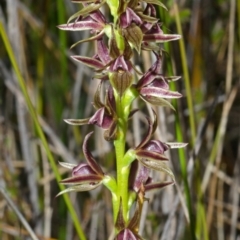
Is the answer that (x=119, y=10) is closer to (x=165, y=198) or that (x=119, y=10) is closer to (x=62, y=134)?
(x=165, y=198)

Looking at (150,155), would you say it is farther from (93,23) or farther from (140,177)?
(93,23)

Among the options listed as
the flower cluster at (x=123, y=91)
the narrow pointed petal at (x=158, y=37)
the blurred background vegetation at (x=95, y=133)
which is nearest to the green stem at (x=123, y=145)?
the flower cluster at (x=123, y=91)

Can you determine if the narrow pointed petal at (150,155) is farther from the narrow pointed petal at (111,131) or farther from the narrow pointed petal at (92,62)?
Answer: the narrow pointed petal at (92,62)

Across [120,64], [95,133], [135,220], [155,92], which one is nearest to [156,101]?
[155,92]

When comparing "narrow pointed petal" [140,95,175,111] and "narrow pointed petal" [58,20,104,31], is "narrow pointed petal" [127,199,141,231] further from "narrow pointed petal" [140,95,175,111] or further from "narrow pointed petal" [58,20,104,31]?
"narrow pointed petal" [58,20,104,31]

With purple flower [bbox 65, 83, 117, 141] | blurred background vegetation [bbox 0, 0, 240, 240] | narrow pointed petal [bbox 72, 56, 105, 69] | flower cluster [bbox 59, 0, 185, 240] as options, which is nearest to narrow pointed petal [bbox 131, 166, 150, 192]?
flower cluster [bbox 59, 0, 185, 240]

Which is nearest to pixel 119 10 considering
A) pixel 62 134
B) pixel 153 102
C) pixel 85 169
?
pixel 153 102

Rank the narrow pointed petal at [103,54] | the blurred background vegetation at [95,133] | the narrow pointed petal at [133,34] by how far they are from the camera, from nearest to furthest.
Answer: the narrow pointed petal at [133,34] < the narrow pointed petal at [103,54] < the blurred background vegetation at [95,133]

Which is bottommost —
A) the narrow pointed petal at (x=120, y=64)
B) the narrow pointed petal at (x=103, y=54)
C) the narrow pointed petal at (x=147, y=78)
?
the narrow pointed petal at (x=147, y=78)
